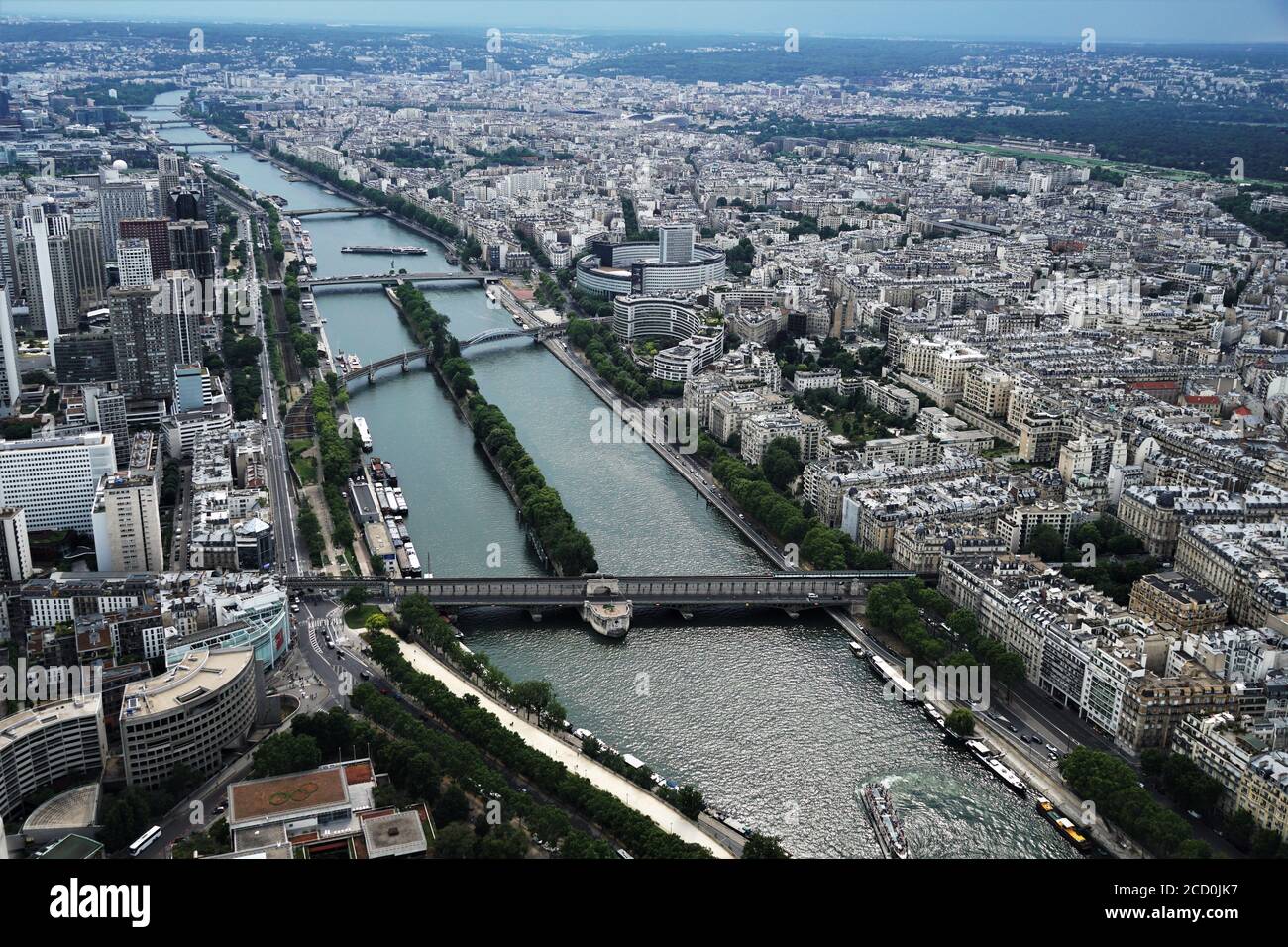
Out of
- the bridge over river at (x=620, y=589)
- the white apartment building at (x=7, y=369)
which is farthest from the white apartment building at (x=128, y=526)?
the white apartment building at (x=7, y=369)

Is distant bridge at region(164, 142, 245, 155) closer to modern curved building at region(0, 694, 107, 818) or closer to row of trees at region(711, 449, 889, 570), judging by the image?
row of trees at region(711, 449, 889, 570)

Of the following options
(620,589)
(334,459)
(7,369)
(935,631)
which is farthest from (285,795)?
(7,369)

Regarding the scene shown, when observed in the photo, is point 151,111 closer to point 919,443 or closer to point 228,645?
point 919,443

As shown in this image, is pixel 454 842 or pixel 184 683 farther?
pixel 184 683

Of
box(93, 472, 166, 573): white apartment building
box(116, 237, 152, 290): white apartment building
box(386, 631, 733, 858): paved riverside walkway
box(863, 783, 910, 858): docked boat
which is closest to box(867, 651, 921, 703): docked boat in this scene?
box(863, 783, 910, 858): docked boat

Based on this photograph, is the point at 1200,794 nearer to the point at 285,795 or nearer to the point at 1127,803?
the point at 1127,803
